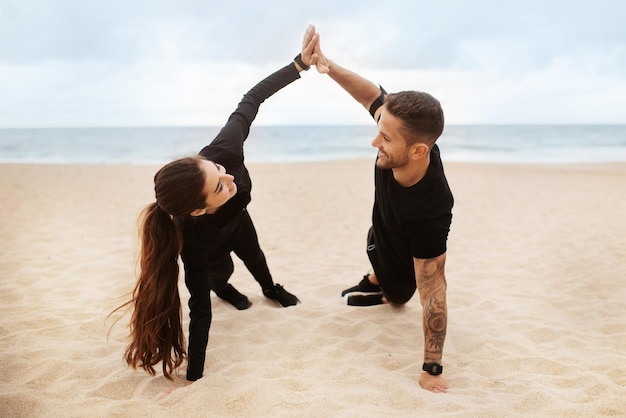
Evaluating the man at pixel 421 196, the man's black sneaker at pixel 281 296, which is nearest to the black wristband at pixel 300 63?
the man at pixel 421 196

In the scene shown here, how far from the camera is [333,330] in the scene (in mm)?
3598

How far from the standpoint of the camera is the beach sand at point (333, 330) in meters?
2.61

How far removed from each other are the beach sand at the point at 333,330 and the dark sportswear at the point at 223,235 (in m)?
0.31

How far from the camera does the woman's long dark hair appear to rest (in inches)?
99.4

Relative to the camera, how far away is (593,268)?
5.03 metres

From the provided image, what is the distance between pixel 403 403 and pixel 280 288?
5.70 ft

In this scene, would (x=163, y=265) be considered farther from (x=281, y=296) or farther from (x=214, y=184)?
(x=281, y=296)

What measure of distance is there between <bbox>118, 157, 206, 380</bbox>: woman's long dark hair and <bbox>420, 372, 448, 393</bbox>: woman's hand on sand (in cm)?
144

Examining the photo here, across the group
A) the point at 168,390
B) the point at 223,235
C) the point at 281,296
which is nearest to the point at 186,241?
the point at 223,235

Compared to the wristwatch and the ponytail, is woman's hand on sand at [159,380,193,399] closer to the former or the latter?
the ponytail

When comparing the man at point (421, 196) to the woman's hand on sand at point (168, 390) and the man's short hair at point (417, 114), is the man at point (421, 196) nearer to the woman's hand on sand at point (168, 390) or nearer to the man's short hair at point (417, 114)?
the man's short hair at point (417, 114)

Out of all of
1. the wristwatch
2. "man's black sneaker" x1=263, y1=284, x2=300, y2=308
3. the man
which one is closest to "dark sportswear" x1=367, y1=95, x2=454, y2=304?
the man

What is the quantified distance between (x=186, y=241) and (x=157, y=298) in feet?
1.20

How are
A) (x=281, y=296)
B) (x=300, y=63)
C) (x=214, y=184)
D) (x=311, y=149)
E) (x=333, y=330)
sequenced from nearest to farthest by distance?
1. (x=214, y=184)
2. (x=333, y=330)
3. (x=300, y=63)
4. (x=281, y=296)
5. (x=311, y=149)
